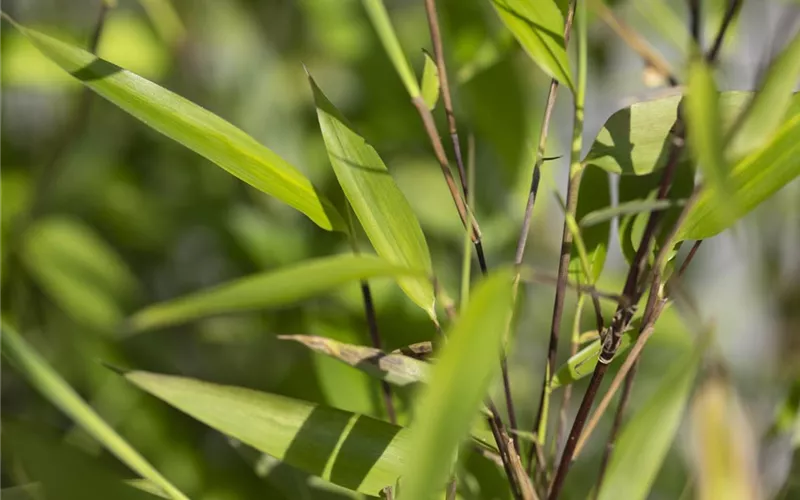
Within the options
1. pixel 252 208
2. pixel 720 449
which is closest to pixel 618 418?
pixel 720 449

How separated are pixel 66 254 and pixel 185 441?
175mm

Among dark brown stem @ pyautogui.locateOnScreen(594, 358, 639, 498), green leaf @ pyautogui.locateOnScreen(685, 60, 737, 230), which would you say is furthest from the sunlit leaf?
green leaf @ pyautogui.locateOnScreen(685, 60, 737, 230)

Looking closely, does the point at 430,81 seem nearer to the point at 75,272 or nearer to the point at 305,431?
the point at 305,431

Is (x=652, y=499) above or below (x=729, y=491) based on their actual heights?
below

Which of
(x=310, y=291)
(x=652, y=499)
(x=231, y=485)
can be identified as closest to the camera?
(x=310, y=291)

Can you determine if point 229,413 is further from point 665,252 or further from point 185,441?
point 185,441

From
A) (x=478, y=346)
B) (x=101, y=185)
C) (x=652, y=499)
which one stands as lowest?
(x=652, y=499)

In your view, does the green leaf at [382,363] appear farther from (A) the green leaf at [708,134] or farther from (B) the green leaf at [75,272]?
(B) the green leaf at [75,272]

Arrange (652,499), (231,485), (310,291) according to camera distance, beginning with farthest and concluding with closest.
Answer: (652,499), (231,485), (310,291)

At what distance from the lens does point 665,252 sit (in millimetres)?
214

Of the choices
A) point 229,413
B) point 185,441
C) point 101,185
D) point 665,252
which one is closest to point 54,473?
point 229,413

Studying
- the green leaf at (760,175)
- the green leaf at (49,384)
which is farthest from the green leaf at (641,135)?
the green leaf at (49,384)

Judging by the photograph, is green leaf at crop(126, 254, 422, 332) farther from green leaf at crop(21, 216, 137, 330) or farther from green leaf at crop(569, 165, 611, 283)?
green leaf at crop(21, 216, 137, 330)

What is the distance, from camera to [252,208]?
592mm
